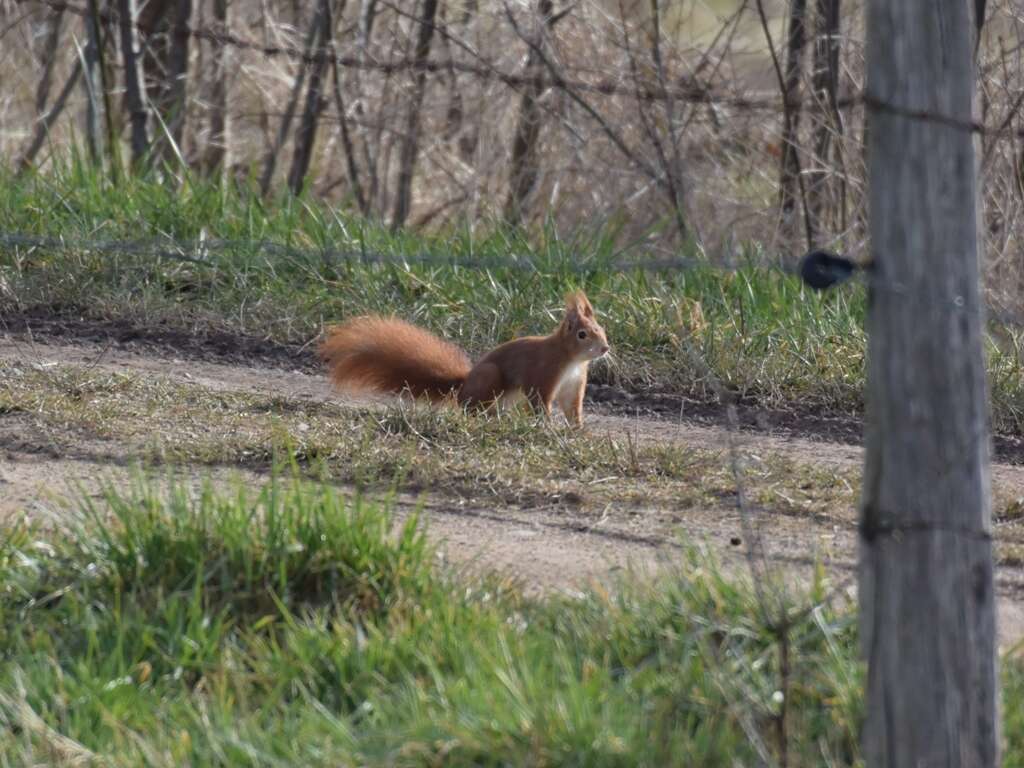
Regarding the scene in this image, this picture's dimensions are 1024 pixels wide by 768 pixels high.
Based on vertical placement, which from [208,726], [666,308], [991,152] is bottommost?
[208,726]

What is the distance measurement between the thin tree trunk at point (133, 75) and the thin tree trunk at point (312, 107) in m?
1.10

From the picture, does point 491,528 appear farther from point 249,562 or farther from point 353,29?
point 353,29

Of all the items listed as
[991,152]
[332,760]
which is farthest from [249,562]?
[991,152]

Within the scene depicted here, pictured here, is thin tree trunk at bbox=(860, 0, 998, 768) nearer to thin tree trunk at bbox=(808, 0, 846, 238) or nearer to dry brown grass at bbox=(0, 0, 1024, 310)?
dry brown grass at bbox=(0, 0, 1024, 310)

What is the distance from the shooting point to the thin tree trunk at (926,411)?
2.46 metres

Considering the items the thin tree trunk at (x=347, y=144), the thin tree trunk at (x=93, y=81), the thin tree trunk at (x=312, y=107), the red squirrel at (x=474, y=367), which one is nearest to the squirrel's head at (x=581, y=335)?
the red squirrel at (x=474, y=367)

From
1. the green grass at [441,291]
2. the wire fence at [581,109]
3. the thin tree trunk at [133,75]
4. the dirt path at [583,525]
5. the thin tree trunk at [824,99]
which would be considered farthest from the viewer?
the thin tree trunk at [133,75]

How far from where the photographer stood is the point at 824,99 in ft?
28.4

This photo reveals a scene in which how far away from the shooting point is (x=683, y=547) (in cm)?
395

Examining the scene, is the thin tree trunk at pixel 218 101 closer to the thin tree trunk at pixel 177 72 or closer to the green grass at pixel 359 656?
the thin tree trunk at pixel 177 72

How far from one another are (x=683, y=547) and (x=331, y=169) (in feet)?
27.1

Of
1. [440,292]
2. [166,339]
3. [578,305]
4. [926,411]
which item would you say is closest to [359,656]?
[926,411]

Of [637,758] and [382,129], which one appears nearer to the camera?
[637,758]

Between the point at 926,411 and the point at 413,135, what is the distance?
812 cm
